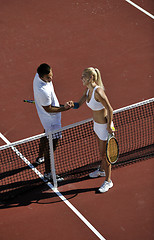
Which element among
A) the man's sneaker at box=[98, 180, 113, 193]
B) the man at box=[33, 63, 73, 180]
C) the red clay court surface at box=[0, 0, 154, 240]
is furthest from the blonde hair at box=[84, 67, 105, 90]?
the red clay court surface at box=[0, 0, 154, 240]

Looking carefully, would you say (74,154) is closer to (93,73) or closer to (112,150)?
(112,150)

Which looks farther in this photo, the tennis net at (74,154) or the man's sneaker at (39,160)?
the man's sneaker at (39,160)

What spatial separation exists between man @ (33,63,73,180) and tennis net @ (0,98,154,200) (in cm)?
24

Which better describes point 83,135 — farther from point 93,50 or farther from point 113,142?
→ point 93,50

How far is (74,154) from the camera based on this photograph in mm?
10203

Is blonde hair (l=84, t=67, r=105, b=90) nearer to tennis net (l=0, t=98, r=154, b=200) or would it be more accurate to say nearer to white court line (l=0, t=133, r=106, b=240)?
tennis net (l=0, t=98, r=154, b=200)

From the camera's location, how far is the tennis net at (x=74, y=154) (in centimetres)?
973

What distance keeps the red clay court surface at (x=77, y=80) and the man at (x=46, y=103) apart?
87 cm

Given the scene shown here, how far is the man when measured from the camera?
8.87m

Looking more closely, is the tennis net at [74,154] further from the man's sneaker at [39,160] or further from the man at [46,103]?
the man at [46,103]

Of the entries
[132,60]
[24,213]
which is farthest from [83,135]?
[132,60]

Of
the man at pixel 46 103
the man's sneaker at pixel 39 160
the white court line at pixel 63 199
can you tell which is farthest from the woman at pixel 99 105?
the man's sneaker at pixel 39 160

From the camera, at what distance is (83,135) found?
33.9 ft

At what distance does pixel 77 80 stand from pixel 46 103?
3585mm
